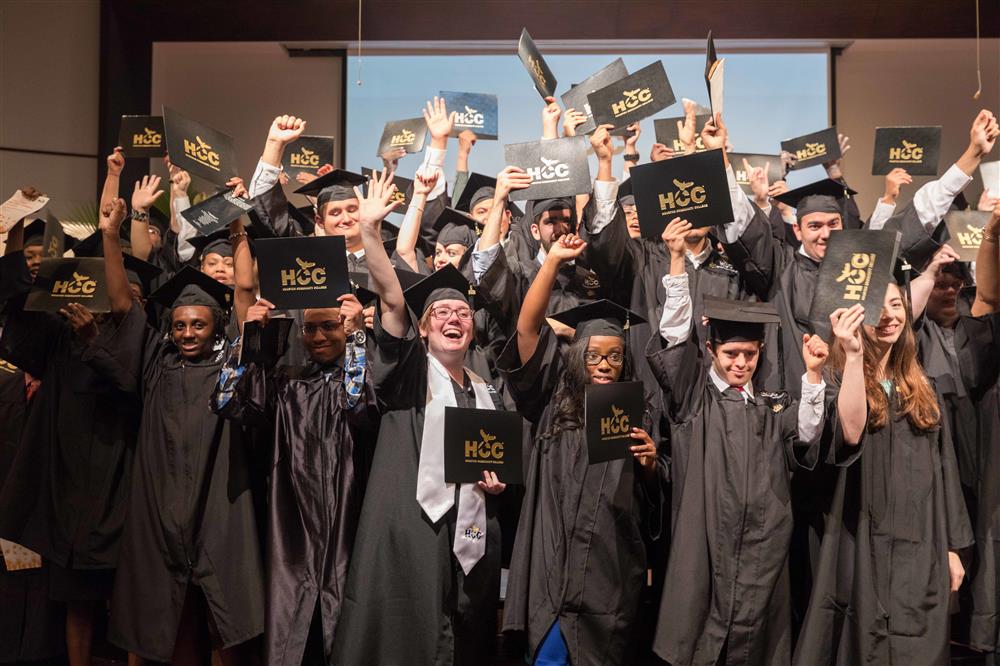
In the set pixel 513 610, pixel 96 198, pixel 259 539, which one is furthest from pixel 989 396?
pixel 96 198

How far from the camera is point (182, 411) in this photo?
4527mm

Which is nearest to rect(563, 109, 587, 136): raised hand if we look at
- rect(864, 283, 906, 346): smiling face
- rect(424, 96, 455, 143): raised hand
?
rect(424, 96, 455, 143): raised hand

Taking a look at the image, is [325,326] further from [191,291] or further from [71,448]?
[71,448]

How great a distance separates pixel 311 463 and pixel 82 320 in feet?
4.52

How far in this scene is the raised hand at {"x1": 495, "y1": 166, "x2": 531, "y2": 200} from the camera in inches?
183

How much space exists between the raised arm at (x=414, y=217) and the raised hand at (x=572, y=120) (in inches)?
27.2

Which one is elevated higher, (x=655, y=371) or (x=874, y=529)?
(x=655, y=371)

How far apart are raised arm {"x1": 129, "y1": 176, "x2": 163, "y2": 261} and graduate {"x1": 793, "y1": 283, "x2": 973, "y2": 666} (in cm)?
339

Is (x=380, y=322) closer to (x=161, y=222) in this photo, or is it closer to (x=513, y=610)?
(x=513, y=610)

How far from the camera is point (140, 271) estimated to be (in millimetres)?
5176

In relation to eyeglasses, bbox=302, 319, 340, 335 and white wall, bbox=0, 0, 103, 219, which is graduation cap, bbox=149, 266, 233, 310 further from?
white wall, bbox=0, 0, 103, 219

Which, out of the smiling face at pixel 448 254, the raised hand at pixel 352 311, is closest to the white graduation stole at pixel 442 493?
the raised hand at pixel 352 311

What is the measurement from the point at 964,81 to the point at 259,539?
6656 mm

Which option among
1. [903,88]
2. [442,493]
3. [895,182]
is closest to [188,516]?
[442,493]
